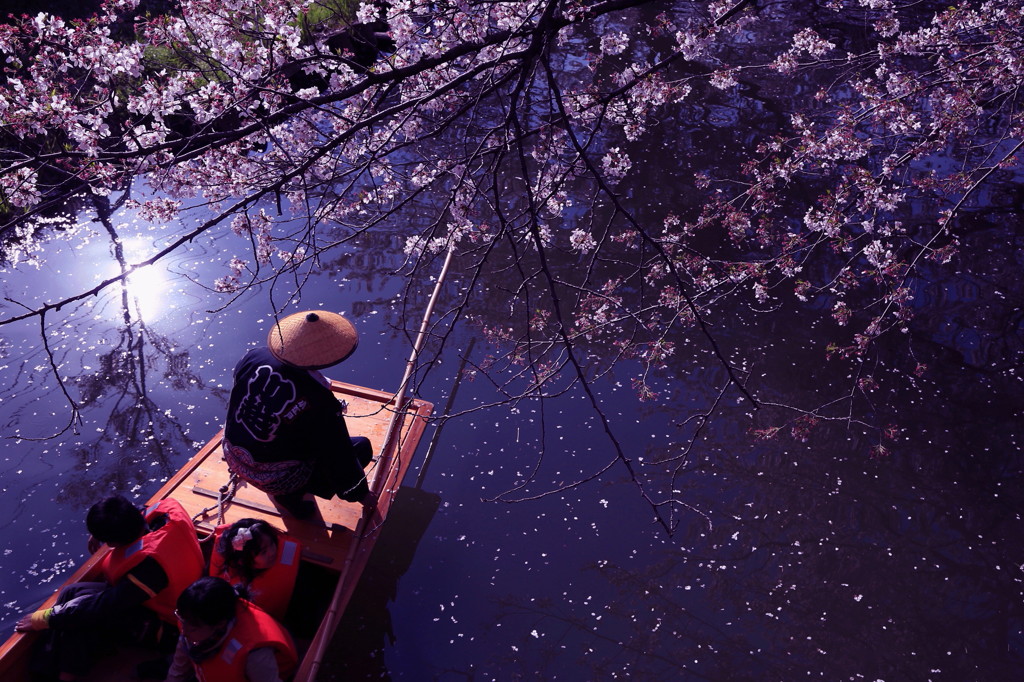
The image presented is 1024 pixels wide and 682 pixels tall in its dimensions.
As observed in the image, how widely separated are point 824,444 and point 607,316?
2.18 metres

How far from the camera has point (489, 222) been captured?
325 inches

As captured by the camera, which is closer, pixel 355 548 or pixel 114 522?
pixel 114 522

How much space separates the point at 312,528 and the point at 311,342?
1.24 m

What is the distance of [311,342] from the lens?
3717 millimetres

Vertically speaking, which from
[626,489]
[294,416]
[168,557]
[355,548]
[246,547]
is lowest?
[168,557]

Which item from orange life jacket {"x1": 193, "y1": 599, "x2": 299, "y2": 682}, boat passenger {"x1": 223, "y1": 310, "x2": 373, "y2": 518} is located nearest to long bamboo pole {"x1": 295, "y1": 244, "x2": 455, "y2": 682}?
orange life jacket {"x1": 193, "y1": 599, "x2": 299, "y2": 682}

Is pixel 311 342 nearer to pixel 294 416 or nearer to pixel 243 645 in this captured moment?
→ pixel 294 416

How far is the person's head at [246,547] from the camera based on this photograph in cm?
344

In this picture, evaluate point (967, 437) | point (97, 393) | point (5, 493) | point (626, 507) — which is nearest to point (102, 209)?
point (97, 393)

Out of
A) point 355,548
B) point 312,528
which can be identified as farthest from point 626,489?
point 312,528

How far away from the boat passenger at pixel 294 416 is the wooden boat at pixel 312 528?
0.77 ft

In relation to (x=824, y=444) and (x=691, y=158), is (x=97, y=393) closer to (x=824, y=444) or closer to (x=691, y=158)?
(x=824, y=444)

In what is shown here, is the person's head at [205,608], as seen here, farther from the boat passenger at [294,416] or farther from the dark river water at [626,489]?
the dark river water at [626,489]

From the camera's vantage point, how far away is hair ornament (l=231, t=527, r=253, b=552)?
3.44 metres
